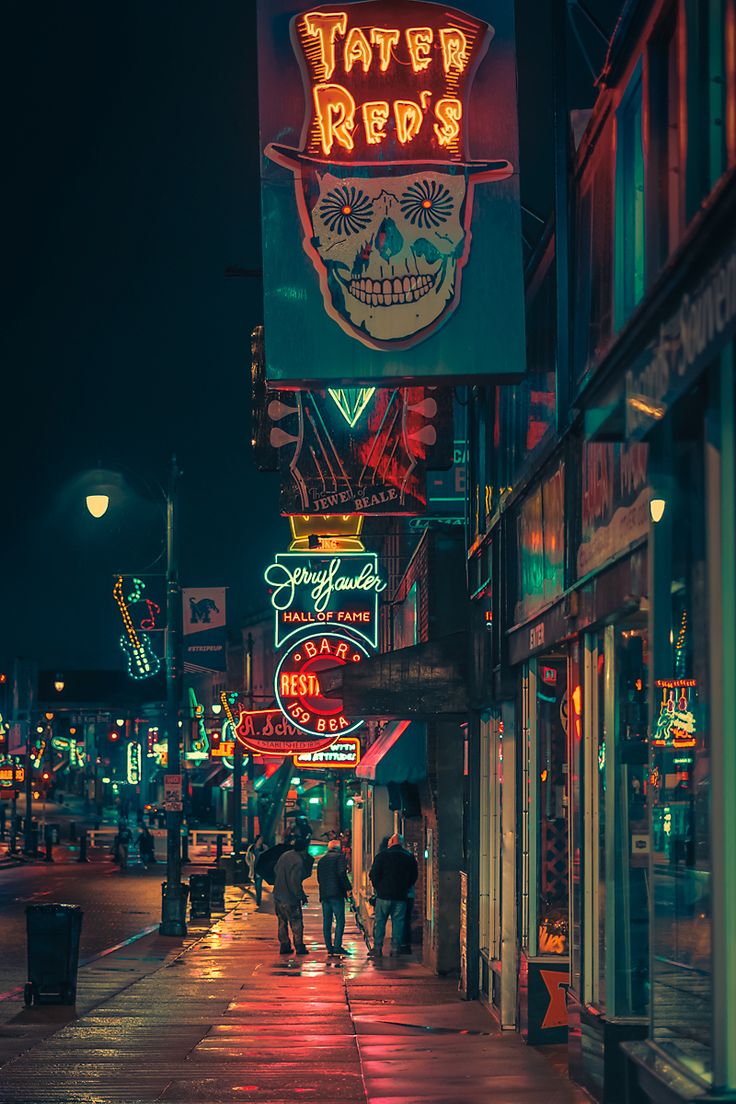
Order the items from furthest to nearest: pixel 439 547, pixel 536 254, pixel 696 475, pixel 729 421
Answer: pixel 439 547 → pixel 536 254 → pixel 696 475 → pixel 729 421

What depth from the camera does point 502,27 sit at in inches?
496

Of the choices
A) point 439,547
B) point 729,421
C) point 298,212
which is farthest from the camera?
point 439,547

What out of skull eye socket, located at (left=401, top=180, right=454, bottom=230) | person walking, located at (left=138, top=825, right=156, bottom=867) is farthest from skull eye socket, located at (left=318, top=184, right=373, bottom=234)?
person walking, located at (left=138, top=825, right=156, bottom=867)

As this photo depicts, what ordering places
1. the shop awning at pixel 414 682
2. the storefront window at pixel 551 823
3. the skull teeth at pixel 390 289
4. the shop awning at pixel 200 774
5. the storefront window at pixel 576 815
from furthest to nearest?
the shop awning at pixel 200 774 < the shop awning at pixel 414 682 < the storefront window at pixel 551 823 < the skull teeth at pixel 390 289 < the storefront window at pixel 576 815

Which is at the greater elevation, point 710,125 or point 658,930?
point 710,125

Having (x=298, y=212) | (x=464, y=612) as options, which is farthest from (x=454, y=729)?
(x=298, y=212)

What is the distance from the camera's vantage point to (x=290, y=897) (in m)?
25.3

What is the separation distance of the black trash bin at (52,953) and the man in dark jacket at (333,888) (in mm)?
7730

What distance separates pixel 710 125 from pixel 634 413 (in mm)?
1475

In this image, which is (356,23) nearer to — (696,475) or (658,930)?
(696,475)

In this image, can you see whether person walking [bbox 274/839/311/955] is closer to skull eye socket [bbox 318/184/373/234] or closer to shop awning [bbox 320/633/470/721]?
shop awning [bbox 320/633/470/721]

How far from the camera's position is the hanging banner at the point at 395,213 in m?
12.0

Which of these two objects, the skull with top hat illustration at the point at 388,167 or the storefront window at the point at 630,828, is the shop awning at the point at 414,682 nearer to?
the skull with top hat illustration at the point at 388,167

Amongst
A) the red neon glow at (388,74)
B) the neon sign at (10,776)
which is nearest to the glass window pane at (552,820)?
the red neon glow at (388,74)
